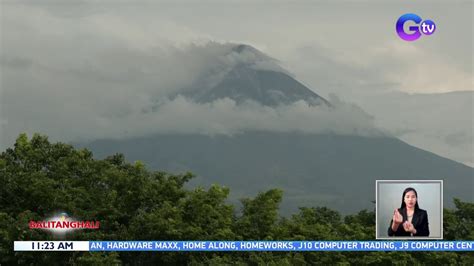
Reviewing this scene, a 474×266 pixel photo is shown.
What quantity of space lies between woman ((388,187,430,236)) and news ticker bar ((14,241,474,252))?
39 cm

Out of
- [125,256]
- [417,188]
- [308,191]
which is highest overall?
[308,191]

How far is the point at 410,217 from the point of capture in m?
18.0

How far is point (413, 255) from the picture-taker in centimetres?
2925

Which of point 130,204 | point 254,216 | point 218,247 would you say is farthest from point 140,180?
point 218,247

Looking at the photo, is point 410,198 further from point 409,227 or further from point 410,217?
point 409,227

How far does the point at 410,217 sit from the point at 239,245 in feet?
21.2

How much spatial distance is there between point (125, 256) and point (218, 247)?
4.85m

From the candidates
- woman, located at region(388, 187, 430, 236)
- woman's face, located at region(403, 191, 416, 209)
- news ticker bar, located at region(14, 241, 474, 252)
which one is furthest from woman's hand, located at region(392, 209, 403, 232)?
news ticker bar, located at region(14, 241, 474, 252)

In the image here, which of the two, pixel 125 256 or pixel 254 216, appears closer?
pixel 125 256

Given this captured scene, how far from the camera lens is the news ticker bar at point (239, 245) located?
1906 cm

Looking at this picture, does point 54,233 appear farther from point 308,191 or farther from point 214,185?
point 308,191

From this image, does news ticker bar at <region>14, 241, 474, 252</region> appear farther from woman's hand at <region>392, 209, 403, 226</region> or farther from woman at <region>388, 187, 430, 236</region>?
woman's hand at <region>392, 209, 403, 226</region>

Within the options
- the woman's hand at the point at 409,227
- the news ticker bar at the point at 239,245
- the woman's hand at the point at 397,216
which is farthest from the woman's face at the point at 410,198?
the news ticker bar at the point at 239,245

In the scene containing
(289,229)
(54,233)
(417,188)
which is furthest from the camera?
(289,229)
